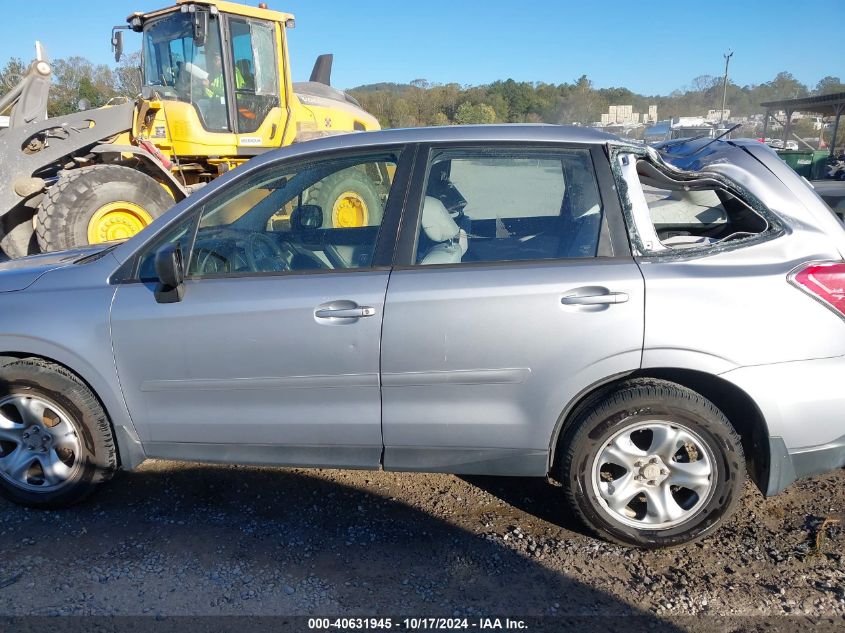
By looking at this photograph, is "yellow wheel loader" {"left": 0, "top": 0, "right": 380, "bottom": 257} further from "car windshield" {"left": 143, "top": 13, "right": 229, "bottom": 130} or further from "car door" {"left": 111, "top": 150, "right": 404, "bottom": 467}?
"car door" {"left": 111, "top": 150, "right": 404, "bottom": 467}

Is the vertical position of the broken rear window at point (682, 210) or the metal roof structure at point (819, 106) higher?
the metal roof structure at point (819, 106)

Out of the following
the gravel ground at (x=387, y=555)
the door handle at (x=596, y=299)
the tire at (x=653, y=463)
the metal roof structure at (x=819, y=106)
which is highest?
the metal roof structure at (x=819, y=106)

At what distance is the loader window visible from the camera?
8.59m

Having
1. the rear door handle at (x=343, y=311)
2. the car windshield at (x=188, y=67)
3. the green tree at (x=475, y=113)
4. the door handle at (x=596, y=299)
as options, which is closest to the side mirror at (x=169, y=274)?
the rear door handle at (x=343, y=311)

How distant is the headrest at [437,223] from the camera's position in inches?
114

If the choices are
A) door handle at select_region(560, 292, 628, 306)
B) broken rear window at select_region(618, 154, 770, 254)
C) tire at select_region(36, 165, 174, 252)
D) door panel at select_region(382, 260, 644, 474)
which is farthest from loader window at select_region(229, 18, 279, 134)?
door handle at select_region(560, 292, 628, 306)

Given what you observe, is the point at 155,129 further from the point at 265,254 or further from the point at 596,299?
the point at 596,299

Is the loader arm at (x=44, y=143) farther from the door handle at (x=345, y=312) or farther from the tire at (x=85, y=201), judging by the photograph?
the door handle at (x=345, y=312)

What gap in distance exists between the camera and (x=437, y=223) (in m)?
2.94

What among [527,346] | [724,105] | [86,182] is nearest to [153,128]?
Result: [86,182]

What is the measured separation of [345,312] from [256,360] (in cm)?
47

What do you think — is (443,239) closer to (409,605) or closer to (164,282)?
(164,282)

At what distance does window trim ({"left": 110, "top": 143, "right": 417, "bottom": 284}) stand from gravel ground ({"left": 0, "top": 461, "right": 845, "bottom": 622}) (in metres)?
1.22

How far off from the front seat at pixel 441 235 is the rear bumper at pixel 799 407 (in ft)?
4.16
